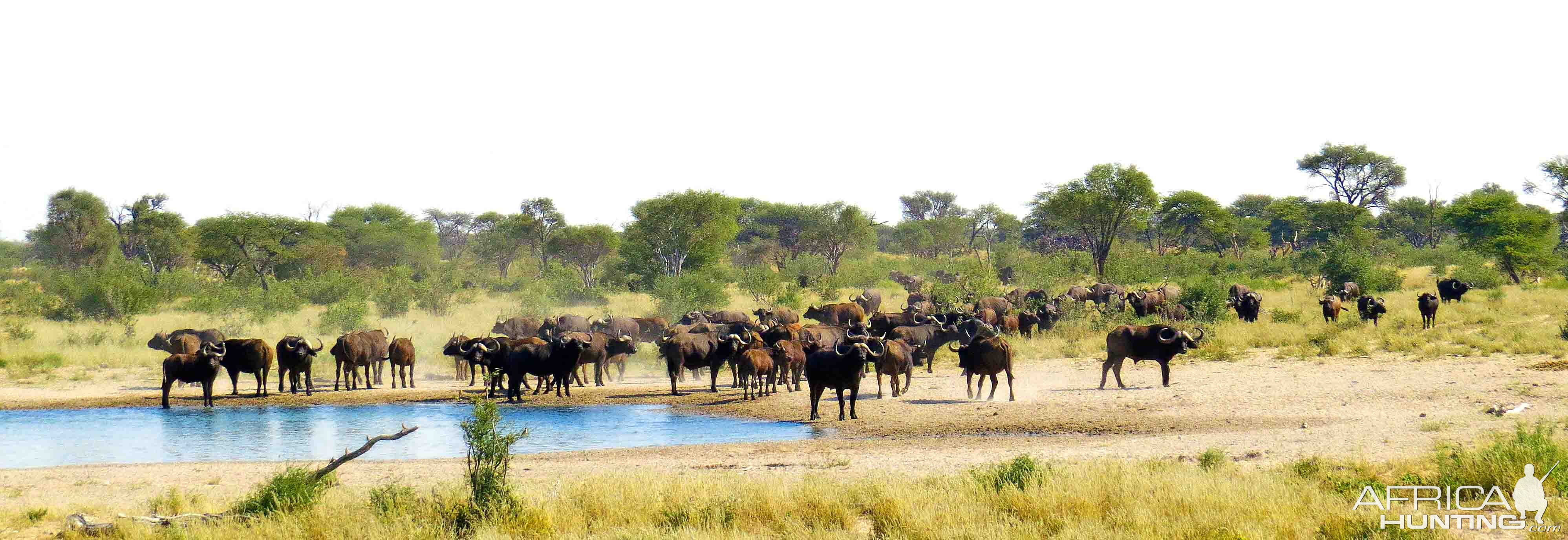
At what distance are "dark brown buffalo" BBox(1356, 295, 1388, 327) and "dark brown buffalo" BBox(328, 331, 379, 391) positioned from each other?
76.9 feet

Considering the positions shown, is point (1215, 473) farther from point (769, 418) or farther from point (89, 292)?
point (89, 292)

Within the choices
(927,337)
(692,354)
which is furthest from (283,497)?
(927,337)

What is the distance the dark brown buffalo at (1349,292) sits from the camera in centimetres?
3588

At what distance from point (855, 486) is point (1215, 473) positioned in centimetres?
330

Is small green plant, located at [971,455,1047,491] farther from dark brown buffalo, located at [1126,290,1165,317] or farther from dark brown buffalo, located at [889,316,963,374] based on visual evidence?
dark brown buffalo, located at [1126,290,1165,317]

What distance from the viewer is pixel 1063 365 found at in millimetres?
23531

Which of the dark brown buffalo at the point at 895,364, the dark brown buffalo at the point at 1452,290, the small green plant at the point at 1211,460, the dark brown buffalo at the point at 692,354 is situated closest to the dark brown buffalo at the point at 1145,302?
the dark brown buffalo at the point at 1452,290

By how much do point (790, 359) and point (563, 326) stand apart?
10.7 m

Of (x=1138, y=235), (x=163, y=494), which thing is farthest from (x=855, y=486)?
(x=1138, y=235)

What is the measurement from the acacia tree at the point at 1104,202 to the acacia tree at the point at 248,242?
133 feet

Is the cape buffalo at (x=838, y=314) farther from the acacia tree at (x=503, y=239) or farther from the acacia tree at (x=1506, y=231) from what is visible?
the acacia tree at (x=503, y=239)

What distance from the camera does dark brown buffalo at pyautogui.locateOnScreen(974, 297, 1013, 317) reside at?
32.5m

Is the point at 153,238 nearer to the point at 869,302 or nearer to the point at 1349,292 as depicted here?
the point at 869,302

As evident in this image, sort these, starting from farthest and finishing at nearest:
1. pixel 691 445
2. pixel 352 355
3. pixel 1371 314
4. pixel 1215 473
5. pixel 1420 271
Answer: pixel 1420 271 → pixel 1371 314 → pixel 352 355 → pixel 691 445 → pixel 1215 473
